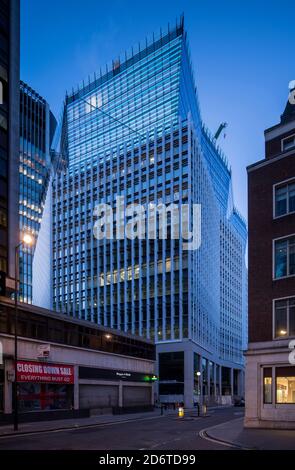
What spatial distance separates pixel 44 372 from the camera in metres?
39.2

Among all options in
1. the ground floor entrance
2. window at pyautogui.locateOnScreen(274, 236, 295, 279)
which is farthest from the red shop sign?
the ground floor entrance

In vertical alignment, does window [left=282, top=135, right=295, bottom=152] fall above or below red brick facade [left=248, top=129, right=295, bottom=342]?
above

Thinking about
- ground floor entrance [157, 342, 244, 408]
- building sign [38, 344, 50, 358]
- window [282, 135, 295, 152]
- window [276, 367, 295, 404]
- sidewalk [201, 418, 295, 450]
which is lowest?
ground floor entrance [157, 342, 244, 408]

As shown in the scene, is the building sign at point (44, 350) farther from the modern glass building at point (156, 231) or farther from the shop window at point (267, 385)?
the modern glass building at point (156, 231)

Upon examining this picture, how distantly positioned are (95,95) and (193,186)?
52935 millimetres

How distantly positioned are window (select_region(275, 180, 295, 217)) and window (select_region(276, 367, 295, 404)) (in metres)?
9.26

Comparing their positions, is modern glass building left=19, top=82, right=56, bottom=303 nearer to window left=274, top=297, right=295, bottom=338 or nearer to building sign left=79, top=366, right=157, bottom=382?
building sign left=79, top=366, right=157, bottom=382

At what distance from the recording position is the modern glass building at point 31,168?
5482 inches

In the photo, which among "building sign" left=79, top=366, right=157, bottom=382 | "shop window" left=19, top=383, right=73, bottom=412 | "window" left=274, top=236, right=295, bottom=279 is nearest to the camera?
"window" left=274, top=236, right=295, bottom=279

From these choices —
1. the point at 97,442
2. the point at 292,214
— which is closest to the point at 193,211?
the point at 292,214

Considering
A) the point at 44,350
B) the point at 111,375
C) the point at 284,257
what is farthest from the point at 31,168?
the point at 284,257

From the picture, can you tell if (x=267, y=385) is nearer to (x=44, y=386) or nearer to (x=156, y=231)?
(x=44, y=386)

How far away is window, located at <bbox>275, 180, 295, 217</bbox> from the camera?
106 ft

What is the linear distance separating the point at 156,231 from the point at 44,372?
6176 centimetres
